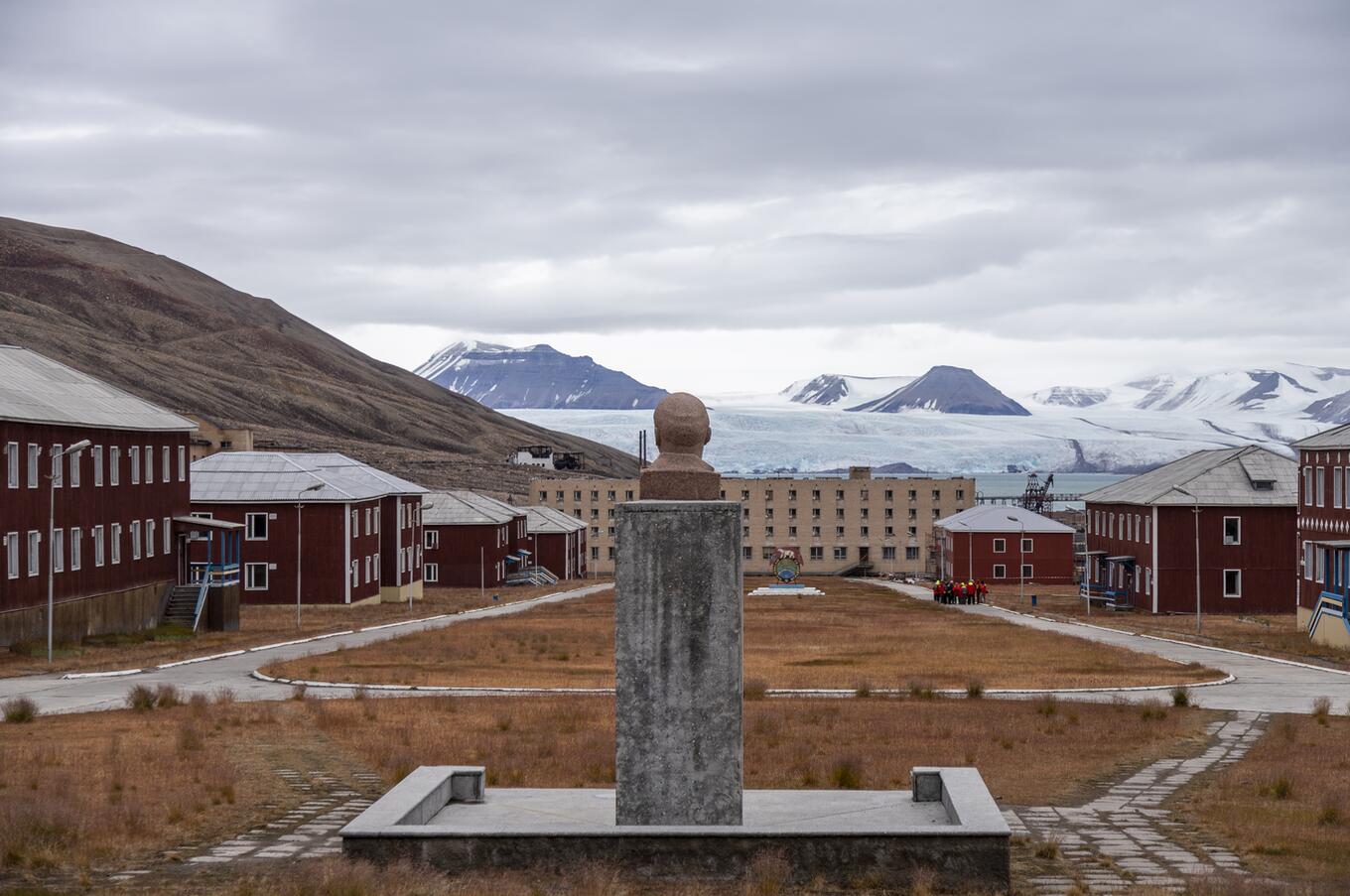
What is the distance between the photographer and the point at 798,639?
54031 millimetres

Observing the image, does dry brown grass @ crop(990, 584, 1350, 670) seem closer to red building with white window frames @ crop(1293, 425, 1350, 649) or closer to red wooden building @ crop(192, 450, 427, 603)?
red building with white window frames @ crop(1293, 425, 1350, 649)

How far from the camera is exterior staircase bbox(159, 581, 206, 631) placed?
60.0 meters

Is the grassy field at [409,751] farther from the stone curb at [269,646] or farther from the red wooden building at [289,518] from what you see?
the red wooden building at [289,518]

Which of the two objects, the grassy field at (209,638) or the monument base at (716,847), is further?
the grassy field at (209,638)

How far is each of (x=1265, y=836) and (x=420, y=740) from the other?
12.5 metres

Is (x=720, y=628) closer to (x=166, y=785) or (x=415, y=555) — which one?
(x=166, y=785)

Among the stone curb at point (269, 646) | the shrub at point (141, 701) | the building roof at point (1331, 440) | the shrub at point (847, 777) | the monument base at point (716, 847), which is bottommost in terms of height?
the stone curb at point (269, 646)

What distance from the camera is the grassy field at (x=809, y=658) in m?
36.5

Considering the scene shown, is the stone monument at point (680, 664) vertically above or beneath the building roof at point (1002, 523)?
above

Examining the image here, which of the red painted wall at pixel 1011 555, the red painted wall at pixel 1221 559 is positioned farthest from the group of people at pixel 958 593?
the red painted wall at pixel 1011 555

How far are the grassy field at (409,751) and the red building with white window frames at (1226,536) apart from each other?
5073 centimetres

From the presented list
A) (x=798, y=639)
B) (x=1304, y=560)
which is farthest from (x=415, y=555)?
A: (x=1304, y=560)

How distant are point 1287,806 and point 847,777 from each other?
520 cm

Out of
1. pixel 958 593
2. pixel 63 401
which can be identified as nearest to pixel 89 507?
pixel 63 401
